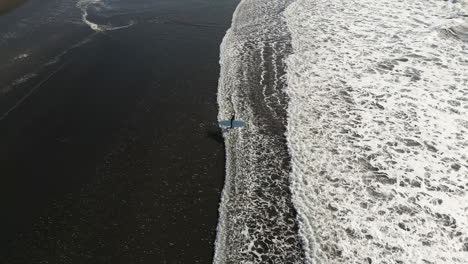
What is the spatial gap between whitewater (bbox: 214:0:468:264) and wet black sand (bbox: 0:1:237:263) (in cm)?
87

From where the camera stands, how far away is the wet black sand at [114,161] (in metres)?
8.34

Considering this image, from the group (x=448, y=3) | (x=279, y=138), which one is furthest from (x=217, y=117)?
(x=448, y=3)

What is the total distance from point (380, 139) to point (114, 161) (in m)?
8.09

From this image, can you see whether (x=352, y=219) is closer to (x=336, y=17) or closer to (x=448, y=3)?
(x=336, y=17)

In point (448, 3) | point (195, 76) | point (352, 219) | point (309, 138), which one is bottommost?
point (352, 219)

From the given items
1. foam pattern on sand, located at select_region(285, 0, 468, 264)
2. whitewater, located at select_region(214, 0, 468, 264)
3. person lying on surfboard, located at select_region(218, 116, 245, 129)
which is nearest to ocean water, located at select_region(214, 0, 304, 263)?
whitewater, located at select_region(214, 0, 468, 264)

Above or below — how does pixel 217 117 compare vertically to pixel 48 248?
above

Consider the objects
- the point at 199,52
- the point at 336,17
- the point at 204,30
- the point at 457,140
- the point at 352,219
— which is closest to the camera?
the point at 352,219

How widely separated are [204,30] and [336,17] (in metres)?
7.47

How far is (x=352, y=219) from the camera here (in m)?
8.88

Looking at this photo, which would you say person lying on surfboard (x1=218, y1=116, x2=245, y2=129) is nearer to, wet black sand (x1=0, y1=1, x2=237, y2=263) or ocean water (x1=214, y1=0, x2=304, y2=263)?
ocean water (x1=214, y1=0, x2=304, y2=263)

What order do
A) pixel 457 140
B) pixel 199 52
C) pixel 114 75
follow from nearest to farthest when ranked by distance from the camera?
1. pixel 457 140
2. pixel 114 75
3. pixel 199 52

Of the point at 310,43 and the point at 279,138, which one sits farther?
the point at 310,43

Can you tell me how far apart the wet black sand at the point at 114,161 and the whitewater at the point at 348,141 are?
867mm
